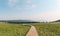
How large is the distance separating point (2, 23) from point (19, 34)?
2.15 ft

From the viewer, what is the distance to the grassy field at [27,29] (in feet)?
A: 11.3

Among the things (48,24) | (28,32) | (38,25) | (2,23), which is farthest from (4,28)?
(48,24)

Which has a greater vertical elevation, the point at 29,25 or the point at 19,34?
the point at 29,25

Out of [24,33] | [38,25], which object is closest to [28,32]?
[24,33]

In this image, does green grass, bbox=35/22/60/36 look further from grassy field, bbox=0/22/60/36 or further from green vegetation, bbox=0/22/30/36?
green vegetation, bbox=0/22/30/36

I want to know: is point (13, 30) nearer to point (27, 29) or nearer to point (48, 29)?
point (27, 29)

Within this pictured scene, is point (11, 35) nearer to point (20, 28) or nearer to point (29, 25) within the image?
point (20, 28)

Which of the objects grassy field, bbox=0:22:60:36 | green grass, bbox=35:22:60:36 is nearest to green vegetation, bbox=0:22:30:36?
grassy field, bbox=0:22:60:36

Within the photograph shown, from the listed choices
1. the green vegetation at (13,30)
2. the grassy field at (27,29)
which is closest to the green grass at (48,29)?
the grassy field at (27,29)

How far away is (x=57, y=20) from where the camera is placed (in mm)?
3637

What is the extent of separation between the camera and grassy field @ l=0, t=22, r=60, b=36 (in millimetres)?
3441

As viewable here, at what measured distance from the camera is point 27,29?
3508 mm

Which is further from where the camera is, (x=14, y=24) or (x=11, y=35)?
(x=14, y=24)

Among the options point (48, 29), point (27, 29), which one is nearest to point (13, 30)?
point (27, 29)
